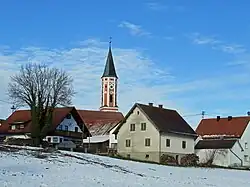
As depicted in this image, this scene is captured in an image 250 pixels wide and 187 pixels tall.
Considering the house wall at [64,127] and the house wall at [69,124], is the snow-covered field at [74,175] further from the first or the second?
the house wall at [69,124]

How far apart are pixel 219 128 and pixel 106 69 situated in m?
94.5

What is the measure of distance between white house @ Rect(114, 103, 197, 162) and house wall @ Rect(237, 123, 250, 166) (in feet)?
26.6

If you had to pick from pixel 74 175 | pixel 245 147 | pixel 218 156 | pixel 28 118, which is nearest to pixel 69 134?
pixel 28 118

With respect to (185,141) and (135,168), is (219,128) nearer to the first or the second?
(185,141)

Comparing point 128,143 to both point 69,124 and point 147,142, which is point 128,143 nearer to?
point 147,142

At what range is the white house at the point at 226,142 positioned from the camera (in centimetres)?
9012

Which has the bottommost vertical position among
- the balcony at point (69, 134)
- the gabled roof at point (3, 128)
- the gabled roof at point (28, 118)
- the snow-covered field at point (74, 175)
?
the snow-covered field at point (74, 175)

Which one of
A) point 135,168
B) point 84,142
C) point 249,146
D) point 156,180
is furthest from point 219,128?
point 156,180

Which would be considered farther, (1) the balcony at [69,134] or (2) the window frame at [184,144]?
(1) the balcony at [69,134]

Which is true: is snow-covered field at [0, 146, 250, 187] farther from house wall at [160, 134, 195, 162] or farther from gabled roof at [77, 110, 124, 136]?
gabled roof at [77, 110, 124, 136]

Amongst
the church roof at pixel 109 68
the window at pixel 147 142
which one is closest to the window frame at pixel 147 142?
the window at pixel 147 142

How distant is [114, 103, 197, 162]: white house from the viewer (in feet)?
275

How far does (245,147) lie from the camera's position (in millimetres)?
93438

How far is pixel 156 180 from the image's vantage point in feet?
138
